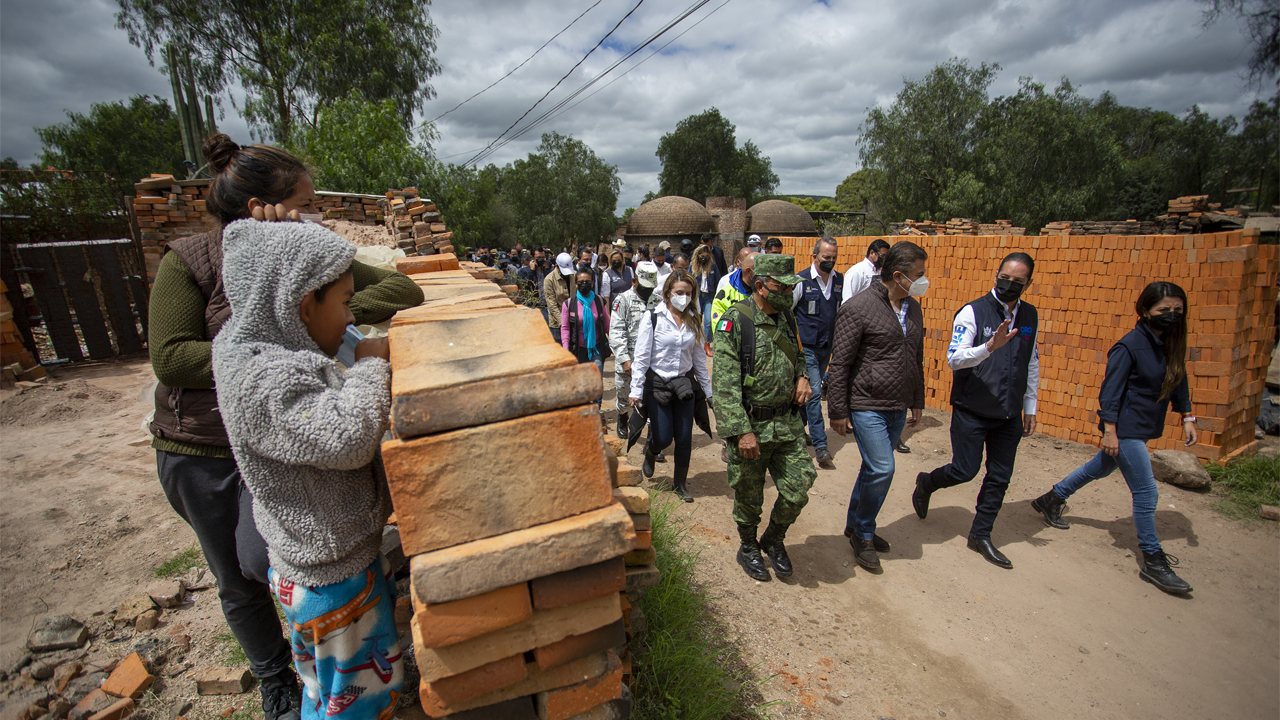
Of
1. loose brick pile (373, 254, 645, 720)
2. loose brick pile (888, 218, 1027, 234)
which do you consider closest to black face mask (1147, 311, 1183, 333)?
loose brick pile (373, 254, 645, 720)

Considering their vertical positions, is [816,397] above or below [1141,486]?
above

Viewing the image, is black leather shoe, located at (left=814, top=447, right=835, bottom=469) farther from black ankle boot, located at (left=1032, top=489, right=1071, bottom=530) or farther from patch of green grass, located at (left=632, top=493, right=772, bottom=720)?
patch of green grass, located at (left=632, top=493, right=772, bottom=720)

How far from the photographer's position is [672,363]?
4.12 meters

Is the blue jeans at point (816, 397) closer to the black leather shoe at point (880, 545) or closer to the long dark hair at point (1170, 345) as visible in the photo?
the black leather shoe at point (880, 545)

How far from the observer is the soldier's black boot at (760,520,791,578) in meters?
3.39

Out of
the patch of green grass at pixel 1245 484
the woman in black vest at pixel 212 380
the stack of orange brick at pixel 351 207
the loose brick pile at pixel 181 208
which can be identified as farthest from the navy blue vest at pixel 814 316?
the stack of orange brick at pixel 351 207

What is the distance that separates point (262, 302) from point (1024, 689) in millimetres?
3479

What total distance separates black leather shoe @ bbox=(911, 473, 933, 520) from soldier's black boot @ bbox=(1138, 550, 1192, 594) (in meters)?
1.24

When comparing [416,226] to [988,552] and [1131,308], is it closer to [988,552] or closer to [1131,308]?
[988,552]

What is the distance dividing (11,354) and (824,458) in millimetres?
10444

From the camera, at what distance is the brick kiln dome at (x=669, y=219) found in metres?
27.2

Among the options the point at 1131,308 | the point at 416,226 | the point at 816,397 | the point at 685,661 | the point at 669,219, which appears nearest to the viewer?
the point at 685,661

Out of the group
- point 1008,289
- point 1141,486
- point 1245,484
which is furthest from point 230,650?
point 1245,484

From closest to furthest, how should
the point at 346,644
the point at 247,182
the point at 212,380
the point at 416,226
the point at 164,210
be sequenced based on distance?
1. the point at 346,644
2. the point at 212,380
3. the point at 247,182
4. the point at 416,226
5. the point at 164,210
